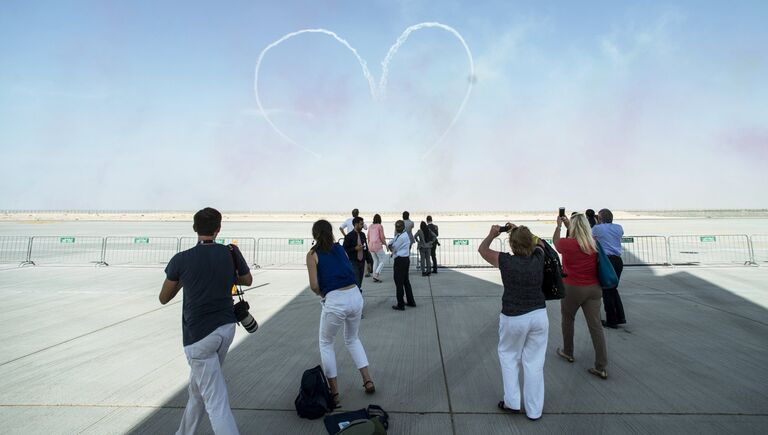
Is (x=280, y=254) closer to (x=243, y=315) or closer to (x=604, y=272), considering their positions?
(x=243, y=315)

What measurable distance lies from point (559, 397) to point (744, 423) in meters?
1.52

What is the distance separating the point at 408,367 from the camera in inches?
176

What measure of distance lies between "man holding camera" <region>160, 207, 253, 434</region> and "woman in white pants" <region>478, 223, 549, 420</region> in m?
2.33

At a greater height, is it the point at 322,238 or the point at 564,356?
the point at 322,238

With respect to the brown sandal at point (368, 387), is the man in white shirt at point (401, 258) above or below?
above

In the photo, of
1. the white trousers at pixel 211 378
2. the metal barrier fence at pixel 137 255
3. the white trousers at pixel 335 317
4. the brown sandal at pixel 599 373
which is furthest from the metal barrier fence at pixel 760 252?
the metal barrier fence at pixel 137 255

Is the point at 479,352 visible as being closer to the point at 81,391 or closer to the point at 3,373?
the point at 81,391

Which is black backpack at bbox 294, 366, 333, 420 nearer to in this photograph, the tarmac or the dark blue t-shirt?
the tarmac

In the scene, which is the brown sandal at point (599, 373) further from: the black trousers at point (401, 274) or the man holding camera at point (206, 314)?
the man holding camera at point (206, 314)

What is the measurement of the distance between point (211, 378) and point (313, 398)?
43.1 inches

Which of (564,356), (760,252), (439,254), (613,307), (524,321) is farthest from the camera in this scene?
(439,254)

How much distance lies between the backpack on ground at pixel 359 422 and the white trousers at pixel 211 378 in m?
0.80

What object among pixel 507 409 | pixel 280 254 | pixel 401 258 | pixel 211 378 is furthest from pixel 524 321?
pixel 280 254

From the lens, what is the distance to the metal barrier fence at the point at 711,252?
41.1 feet
